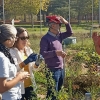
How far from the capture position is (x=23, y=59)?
372 cm

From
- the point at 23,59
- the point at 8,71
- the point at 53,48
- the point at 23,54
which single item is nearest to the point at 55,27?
the point at 53,48

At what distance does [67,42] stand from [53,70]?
475 inches

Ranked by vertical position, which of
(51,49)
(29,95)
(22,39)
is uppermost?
(22,39)

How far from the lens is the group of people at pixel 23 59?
2.83 m

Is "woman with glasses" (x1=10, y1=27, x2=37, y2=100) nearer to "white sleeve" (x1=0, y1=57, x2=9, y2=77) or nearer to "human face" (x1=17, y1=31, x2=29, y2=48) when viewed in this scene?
"human face" (x1=17, y1=31, x2=29, y2=48)

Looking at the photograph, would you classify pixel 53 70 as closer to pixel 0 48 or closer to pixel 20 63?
pixel 20 63

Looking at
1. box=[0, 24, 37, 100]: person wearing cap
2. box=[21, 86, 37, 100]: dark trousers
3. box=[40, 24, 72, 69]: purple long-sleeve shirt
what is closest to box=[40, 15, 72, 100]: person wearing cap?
box=[40, 24, 72, 69]: purple long-sleeve shirt

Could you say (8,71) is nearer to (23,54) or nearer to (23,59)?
(23,59)

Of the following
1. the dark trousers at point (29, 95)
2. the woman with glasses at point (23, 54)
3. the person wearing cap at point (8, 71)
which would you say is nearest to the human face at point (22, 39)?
the woman with glasses at point (23, 54)

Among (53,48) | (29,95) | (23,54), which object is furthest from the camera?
(53,48)

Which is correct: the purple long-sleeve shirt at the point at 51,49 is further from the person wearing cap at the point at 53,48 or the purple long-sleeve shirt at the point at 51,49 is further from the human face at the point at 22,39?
the human face at the point at 22,39

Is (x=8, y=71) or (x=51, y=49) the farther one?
(x=51, y=49)

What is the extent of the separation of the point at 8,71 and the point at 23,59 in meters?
0.94

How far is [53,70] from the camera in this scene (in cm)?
462
